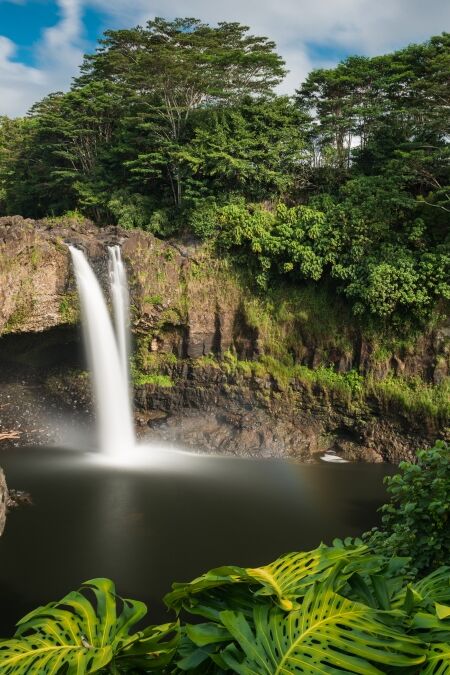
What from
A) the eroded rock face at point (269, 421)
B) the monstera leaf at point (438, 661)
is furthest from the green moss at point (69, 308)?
the monstera leaf at point (438, 661)

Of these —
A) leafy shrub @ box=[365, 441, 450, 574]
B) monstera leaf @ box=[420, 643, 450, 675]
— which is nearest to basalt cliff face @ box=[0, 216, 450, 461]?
leafy shrub @ box=[365, 441, 450, 574]

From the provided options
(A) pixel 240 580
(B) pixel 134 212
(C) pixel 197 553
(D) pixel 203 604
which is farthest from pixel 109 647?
(B) pixel 134 212

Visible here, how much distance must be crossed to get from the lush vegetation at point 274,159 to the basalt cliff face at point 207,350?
3.50 feet

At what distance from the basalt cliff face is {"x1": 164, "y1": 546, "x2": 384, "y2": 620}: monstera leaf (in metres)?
12.4

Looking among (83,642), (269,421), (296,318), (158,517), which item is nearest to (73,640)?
(83,642)

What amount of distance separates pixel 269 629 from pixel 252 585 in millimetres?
215

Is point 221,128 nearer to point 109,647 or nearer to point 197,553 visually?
point 197,553

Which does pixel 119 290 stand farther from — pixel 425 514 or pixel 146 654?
pixel 146 654

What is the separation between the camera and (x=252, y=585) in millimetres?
1693

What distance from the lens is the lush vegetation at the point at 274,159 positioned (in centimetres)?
1374

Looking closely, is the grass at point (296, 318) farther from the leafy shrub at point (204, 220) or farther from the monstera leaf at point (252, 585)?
the monstera leaf at point (252, 585)

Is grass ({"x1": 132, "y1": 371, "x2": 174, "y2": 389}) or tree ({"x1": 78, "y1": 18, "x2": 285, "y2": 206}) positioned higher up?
tree ({"x1": 78, "y1": 18, "x2": 285, "y2": 206})

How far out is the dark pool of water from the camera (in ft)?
25.8

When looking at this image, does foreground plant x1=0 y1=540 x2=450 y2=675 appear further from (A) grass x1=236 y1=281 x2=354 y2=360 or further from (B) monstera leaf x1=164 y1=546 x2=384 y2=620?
(A) grass x1=236 y1=281 x2=354 y2=360
